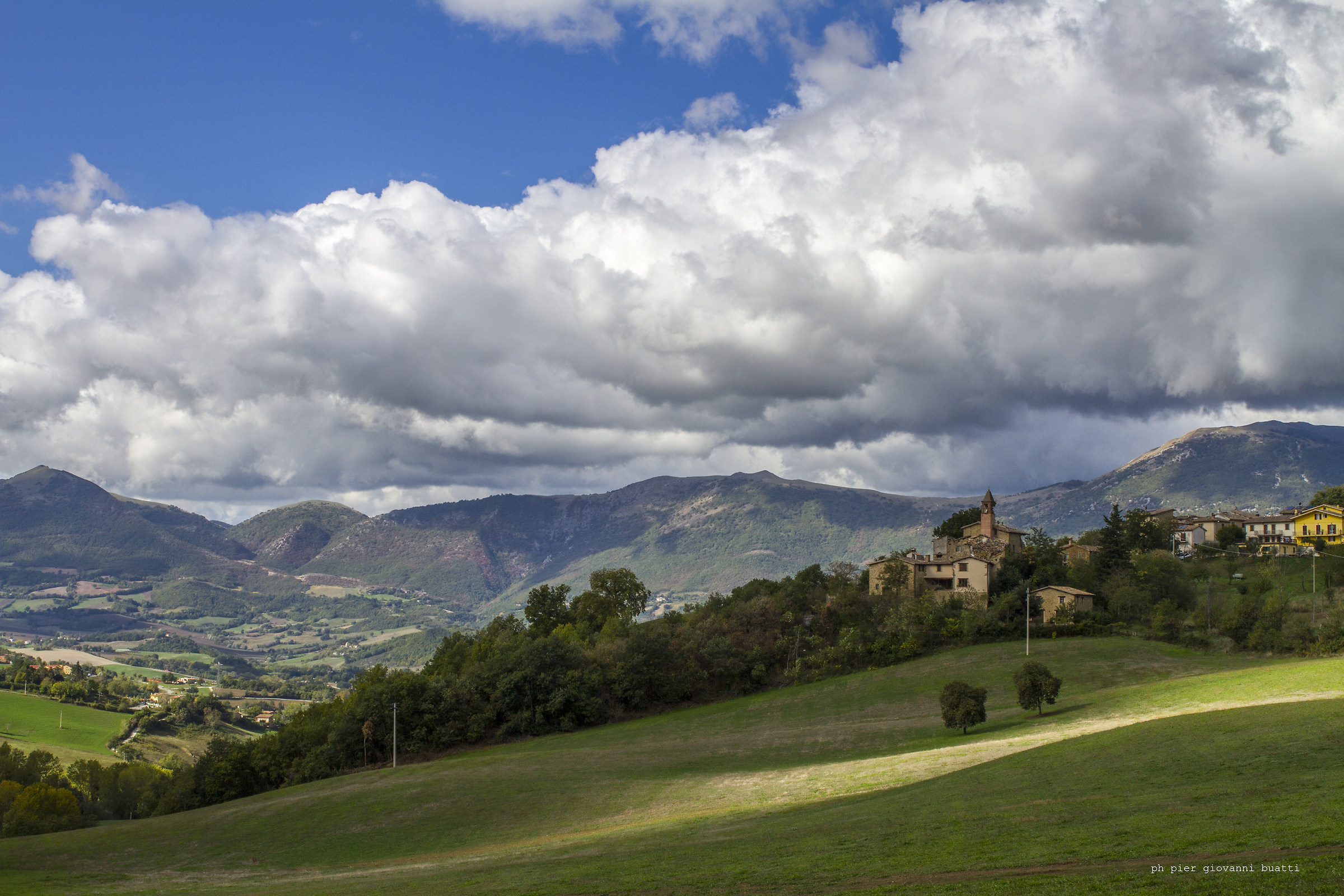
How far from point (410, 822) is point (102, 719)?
191 m

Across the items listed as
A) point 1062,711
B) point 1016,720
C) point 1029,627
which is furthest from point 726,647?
point 1062,711

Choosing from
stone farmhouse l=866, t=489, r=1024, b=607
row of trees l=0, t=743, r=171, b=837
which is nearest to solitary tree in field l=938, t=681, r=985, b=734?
stone farmhouse l=866, t=489, r=1024, b=607

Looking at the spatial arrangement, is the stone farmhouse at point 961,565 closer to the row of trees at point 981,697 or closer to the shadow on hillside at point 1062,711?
the shadow on hillside at point 1062,711

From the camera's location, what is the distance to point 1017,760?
4234 centimetres

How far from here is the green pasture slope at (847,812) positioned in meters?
22.3

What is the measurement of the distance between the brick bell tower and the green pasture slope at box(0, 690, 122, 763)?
171798 millimetres

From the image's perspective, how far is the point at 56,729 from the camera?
585ft

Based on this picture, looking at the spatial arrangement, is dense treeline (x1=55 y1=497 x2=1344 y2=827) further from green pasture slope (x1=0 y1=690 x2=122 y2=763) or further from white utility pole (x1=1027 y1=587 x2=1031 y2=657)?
green pasture slope (x1=0 y1=690 x2=122 y2=763)

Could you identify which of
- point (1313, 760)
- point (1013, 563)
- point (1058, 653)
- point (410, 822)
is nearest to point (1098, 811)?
point (1313, 760)

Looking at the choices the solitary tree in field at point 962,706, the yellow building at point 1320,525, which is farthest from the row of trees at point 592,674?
the yellow building at point 1320,525

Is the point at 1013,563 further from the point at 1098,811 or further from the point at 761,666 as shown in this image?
the point at 1098,811

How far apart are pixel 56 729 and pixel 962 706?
19987 centimetres

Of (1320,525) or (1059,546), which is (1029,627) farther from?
(1320,525)

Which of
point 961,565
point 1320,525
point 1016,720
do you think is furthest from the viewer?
point 1320,525
